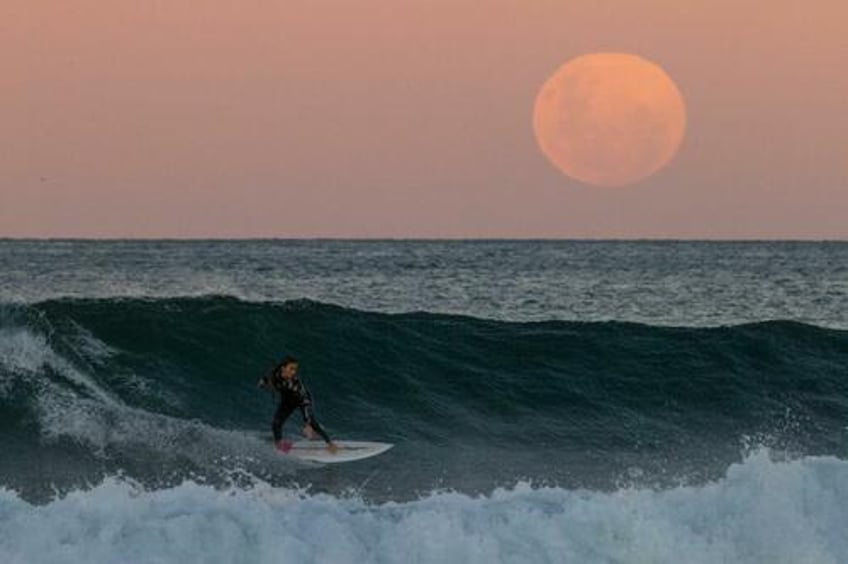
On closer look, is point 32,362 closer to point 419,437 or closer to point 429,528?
point 419,437

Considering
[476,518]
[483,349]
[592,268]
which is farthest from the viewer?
[592,268]

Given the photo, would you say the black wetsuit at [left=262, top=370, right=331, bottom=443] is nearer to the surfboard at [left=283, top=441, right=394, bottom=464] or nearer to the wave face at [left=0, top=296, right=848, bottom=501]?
the surfboard at [left=283, top=441, right=394, bottom=464]

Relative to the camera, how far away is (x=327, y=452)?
55.7ft

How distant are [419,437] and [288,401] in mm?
2654

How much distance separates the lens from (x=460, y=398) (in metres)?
21.4

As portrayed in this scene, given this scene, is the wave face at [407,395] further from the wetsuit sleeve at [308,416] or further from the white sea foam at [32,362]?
the wetsuit sleeve at [308,416]

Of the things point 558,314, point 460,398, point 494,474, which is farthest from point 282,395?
point 558,314

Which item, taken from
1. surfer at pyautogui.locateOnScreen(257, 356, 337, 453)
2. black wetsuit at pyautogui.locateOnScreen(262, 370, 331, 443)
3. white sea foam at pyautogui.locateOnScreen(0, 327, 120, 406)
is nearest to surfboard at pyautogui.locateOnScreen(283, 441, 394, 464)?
surfer at pyautogui.locateOnScreen(257, 356, 337, 453)

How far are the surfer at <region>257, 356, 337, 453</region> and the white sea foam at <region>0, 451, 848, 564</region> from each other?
15.4ft

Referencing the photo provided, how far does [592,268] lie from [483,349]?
5489cm

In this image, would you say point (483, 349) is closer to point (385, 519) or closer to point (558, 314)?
point (385, 519)

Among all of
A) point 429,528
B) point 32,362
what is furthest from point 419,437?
point 429,528

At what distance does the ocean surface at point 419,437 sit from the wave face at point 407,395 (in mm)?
56

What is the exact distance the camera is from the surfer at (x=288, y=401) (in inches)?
670
